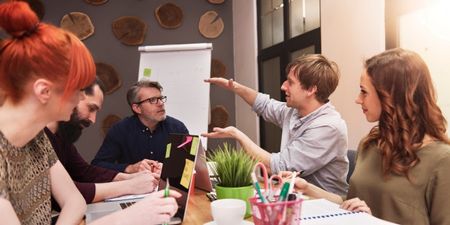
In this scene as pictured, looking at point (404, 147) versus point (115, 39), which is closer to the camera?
point (404, 147)

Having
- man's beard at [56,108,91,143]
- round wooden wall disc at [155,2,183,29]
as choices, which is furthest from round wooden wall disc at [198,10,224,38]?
man's beard at [56,108,91,143]

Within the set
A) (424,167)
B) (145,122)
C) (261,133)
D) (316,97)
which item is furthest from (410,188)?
(261,133)

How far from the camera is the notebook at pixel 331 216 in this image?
1.06 meters

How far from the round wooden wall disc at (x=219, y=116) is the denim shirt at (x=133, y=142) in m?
1.74

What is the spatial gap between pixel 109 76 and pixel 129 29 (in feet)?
1.88

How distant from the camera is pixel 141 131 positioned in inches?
111

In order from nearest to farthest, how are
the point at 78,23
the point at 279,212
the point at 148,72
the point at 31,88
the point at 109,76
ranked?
the point at 279,212 → the point at 31,88 → the point at 148,72 → the point at 78,23 → the point at 109,76

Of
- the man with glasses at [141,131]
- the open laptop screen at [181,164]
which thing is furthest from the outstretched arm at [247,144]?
the man with glasses at [141,131]

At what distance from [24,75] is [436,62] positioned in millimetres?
1667

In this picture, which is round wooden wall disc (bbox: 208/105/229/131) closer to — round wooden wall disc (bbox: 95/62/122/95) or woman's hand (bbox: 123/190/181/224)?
round wooden wall disc (bbox: 95/62/122/95)

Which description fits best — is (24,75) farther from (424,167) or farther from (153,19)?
(153,19)

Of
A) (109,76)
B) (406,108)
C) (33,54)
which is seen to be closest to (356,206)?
(406,108)

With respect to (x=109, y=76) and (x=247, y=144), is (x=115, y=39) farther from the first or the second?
(x=247, y=144)

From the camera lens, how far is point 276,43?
3.92 metres
